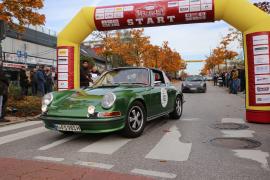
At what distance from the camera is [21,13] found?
37.8 ft

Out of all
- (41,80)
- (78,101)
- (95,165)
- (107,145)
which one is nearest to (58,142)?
(78,101)

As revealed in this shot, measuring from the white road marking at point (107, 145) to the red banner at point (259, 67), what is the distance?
3884mm

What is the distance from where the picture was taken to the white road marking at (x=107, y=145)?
5441 millimetres

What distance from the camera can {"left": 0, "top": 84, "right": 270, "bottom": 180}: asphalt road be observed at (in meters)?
4.33

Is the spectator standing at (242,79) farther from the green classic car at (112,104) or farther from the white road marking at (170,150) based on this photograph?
the white road marking at (170,150)

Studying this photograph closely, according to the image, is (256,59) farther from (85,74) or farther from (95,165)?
(85,74)

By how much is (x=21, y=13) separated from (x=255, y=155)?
959 cm

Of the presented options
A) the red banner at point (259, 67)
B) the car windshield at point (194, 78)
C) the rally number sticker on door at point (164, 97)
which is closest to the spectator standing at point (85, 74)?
the rally number sticker on door at point (164, 97)

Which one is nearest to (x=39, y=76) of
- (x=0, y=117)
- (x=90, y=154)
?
(x=0, y=117)

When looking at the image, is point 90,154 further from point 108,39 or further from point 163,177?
point 108,39

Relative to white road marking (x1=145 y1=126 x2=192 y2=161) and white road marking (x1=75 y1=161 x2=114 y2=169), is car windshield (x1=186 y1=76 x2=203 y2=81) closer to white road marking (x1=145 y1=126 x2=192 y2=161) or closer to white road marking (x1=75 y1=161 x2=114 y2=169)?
white road marking (x1=145 y1=126 x2=192 y2=161)

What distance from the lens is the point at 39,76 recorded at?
1565cm

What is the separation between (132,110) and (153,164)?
190 centimetres

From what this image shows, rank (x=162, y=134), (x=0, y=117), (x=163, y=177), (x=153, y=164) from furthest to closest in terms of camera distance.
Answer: (x=0, y=117) → (x=162, y=134) → (x=153, y=164) → (x=163, y=177)
